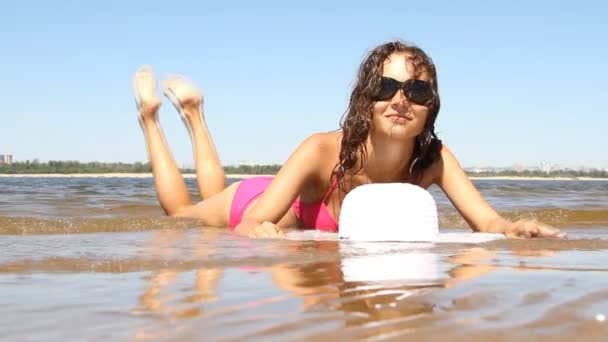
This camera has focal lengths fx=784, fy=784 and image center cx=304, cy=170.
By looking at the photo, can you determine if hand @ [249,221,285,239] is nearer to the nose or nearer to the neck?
the neck

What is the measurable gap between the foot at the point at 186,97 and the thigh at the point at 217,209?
1096 mm

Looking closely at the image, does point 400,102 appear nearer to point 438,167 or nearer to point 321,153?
point 321,153

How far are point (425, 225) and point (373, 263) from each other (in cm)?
169

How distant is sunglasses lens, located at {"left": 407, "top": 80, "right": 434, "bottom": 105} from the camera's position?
191 inches

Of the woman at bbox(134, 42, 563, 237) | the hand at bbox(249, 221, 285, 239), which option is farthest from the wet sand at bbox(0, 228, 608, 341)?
the woman at bbox(134, 42, 563, 237)

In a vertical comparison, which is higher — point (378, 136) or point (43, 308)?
point (378, 136)

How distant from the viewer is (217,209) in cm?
659

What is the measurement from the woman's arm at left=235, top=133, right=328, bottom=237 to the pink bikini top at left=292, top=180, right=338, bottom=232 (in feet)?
1.31

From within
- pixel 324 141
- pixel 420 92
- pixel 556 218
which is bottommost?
pixel 556 218

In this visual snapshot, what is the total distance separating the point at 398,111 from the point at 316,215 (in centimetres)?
118

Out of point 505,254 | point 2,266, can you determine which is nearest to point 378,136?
point 505,254

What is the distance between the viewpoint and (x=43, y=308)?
2.14 meters

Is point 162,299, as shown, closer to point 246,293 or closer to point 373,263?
point 246,293

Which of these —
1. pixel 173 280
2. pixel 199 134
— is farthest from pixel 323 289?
pixel 199 134
